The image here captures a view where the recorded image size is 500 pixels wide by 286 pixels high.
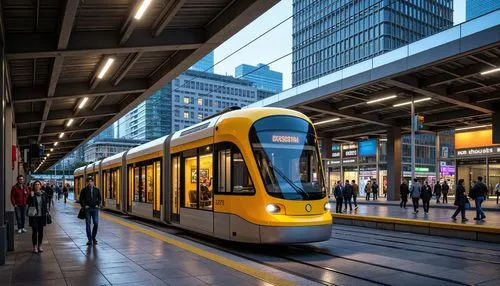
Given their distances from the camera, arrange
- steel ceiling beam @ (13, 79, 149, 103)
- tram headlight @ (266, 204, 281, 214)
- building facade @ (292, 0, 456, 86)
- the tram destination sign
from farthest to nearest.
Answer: building facade @ (292, 0, 456, 86)
the tram destination sign
steel ceiling beam @ (13, 79, 149, 103)
tram headlight @ (266, 204, 281, 214)

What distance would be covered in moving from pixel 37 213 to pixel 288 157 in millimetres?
5600

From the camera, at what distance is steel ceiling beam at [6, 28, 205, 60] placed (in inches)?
439

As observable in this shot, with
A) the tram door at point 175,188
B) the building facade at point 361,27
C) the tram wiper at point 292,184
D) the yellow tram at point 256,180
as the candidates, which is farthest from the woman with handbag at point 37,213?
the building facade at point 361,27

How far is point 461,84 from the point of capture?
24.0 meters

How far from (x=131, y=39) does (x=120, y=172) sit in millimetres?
12132

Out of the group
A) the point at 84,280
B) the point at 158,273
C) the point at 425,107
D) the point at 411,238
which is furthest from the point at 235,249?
the point at 425,107

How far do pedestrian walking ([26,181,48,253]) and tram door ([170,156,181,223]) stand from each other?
4234 mm

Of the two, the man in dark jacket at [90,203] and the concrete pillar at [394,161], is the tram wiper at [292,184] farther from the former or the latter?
the concrete pillar at [394,161]

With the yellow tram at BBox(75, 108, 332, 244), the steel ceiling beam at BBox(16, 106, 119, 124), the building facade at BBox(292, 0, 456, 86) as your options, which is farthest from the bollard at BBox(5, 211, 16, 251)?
the building facade at BBox(292, 0, 456, 86)

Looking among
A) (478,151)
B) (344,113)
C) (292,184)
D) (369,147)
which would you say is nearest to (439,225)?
(292,184)

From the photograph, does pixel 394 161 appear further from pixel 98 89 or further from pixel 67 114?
pixel 98 89

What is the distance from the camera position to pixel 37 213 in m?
10.9

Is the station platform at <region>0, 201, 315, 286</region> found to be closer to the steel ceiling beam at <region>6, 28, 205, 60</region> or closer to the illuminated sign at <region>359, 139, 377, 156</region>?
the steel ceiling beam at <region>6, 28, 205, 60</region>

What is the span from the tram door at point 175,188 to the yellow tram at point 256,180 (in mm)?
593
